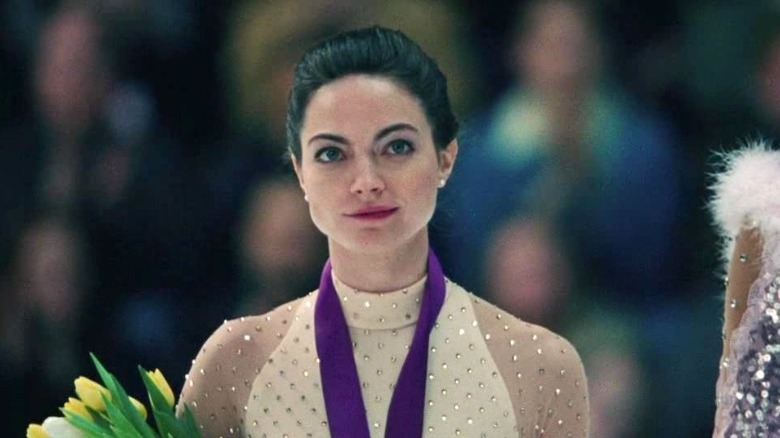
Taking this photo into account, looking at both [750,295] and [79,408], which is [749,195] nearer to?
[750,295]

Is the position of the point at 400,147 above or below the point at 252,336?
above

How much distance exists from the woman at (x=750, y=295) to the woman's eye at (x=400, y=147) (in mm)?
409

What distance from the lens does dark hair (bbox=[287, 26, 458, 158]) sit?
6.30 ft

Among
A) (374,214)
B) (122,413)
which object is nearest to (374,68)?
(374,214)

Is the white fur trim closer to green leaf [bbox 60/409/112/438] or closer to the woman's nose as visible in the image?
the woman's nose

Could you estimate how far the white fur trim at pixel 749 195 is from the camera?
1826 millimetres

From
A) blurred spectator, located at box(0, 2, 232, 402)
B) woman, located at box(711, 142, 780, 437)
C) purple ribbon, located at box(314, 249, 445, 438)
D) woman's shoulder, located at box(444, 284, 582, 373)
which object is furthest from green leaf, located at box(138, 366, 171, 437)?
woman, located at box(711, 142, 780, 437)

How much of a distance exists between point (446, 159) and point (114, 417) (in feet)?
1.88

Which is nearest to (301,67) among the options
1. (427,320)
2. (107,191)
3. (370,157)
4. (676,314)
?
(370,157)

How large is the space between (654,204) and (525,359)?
472 millimetres

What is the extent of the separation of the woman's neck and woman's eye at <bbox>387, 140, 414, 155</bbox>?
0.13 metres

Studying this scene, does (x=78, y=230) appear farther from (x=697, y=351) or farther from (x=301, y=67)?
(x=697, y=351)

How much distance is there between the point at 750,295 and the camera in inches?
72.4

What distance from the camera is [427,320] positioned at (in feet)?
6.42
